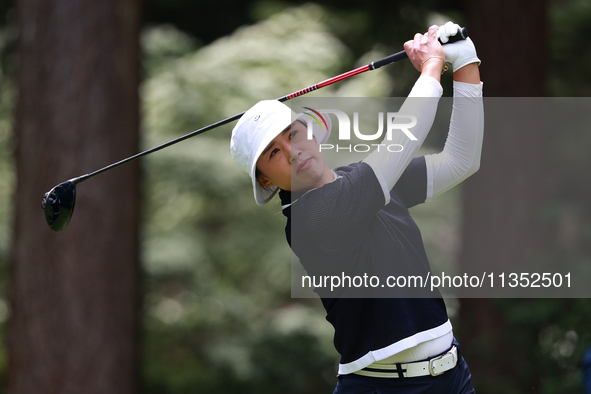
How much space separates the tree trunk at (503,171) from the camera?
4.52m

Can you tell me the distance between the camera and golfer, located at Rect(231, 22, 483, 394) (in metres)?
1.70

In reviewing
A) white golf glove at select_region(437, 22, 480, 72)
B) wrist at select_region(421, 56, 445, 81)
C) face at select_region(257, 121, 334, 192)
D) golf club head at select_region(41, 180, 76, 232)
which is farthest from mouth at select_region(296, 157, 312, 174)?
golf club head at select_region(41, 180, 76, 232)

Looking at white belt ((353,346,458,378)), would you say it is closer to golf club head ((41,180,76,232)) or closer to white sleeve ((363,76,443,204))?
white sleeve ((363,76,443,204))

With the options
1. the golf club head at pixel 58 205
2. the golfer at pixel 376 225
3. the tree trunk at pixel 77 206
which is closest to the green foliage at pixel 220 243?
the tree trunk at pixel 77 206

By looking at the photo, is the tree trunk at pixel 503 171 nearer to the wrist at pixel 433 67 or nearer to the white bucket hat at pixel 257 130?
the wrist at pixel 433 67

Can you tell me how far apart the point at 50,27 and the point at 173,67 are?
2.32 metres

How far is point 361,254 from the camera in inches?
72.2

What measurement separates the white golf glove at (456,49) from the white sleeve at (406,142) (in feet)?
0.71

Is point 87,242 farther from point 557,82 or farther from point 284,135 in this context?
point 557,82

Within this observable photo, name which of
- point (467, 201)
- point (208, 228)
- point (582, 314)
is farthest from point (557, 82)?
point (208, 228)

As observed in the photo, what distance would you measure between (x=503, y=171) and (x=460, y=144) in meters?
2.82

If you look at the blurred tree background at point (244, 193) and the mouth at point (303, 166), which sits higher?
the blurred tree background at point (244, 193)

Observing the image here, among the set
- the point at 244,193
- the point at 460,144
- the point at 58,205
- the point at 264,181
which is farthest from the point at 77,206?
the point at 460,144

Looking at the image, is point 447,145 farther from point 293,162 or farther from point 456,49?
point 293,162
